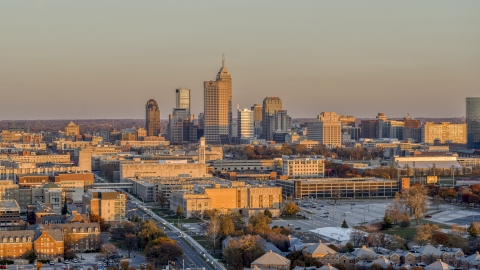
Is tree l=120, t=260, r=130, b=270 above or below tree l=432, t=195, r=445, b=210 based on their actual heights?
below

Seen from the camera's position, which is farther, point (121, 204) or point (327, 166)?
point (327, 166)

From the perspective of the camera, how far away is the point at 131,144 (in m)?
128

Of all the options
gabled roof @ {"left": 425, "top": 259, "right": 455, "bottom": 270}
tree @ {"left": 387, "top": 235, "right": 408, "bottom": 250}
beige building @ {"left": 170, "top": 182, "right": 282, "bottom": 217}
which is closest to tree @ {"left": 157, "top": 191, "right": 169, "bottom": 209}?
beige building @ {"left": 170, "top": 182, "right": 282, "bottom": 217}

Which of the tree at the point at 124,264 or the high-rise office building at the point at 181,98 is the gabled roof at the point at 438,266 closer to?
the tree at the point at 124,264

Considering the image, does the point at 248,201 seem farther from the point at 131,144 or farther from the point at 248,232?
the point at 131,144

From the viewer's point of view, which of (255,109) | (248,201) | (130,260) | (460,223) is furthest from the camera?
(255,109)

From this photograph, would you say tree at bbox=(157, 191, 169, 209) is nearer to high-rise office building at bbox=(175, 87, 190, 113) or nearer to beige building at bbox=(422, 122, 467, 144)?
beige building at bbox=(422, 122, 467, 144)

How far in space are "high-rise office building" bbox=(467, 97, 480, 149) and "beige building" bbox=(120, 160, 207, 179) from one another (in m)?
50.8

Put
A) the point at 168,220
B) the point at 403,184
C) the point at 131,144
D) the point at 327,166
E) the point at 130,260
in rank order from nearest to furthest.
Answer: the point at 130,260 < the point at 168,220 < the point at 403,184 < the point at 327,166 < the point at 131,144

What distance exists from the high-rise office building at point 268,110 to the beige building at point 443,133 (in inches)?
1097


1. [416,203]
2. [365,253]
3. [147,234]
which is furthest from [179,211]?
[365,253]

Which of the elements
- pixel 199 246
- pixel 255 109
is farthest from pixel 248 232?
pixel 255 109

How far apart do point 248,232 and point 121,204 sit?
10169mm

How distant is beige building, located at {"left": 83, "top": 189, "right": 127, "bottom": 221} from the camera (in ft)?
160
